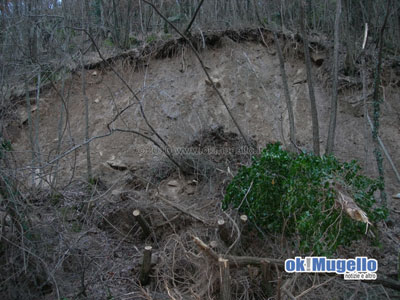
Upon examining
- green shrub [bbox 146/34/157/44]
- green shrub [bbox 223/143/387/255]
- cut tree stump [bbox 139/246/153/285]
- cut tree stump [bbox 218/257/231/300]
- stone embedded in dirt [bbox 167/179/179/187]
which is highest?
green shrub [bbox 146/34/157/44]

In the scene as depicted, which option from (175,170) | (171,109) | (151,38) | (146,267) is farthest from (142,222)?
(151,38)

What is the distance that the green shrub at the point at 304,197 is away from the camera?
4.59 m

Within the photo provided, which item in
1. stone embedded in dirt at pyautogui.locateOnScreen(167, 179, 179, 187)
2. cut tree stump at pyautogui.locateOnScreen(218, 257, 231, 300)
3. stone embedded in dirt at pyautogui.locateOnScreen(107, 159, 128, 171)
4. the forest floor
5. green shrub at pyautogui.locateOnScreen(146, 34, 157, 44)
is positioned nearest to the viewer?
cut tree stump at pyautogui.locateOnScreen(218, 257, 231, 300)

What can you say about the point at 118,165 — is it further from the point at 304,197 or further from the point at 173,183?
the point at 304,197

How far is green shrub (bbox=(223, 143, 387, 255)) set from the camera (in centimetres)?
459

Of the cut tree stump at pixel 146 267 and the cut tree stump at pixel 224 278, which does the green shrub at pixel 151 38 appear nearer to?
the cut tree stump at pixel 146 267

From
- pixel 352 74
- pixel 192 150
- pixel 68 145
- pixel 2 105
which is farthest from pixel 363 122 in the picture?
pixel 2 105

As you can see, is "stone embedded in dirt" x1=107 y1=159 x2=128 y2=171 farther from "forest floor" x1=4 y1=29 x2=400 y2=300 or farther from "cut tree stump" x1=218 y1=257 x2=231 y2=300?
"cut tree stump" x1=218 y1=257 x2=231 y2=300

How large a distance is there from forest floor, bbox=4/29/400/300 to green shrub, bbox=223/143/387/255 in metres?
0.37

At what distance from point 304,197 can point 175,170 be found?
343 centimetres

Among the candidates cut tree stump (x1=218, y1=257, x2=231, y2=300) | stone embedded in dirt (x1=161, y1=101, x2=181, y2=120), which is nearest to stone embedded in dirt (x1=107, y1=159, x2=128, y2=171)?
stone embedded in dirt (x1=161, y1=101, x2=181, y2=120)

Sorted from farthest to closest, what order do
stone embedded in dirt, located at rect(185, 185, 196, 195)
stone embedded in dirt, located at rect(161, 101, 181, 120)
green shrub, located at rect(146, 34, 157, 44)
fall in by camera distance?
green shrub, located at rect(146, 34, 157, 44)
stone embedded in dirt, located at rect(161, 101, 181, 120)
stone embedded in dirt, located at rect(185, 185, 196, 195)

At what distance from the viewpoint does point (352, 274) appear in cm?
482

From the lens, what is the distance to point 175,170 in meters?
7.74
